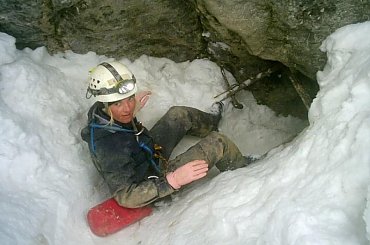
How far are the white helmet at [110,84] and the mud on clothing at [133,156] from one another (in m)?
0.22

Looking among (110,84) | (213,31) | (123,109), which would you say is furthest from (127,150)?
(213,31)

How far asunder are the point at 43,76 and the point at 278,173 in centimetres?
281

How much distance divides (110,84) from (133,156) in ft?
2.49

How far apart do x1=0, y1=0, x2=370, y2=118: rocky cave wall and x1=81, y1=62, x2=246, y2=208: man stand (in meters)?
1.03

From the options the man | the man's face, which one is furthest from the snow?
the man's face

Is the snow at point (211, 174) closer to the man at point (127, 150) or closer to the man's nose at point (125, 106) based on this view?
the man at point (127, 150)

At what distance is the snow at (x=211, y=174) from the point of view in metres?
2.72

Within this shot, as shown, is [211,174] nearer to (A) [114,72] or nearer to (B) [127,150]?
(B) [127,150]

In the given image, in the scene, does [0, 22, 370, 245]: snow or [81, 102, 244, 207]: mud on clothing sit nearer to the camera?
[0, 22, 370, 245]: snow

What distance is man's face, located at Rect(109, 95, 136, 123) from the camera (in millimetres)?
4023

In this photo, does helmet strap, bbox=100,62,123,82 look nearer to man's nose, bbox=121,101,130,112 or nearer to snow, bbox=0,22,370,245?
man's nose, bbox=121,101,130,112

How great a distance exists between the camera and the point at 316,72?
4148 mm

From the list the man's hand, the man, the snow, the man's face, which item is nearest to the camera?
the snow

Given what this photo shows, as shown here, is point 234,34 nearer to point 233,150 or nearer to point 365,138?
point 233,150
